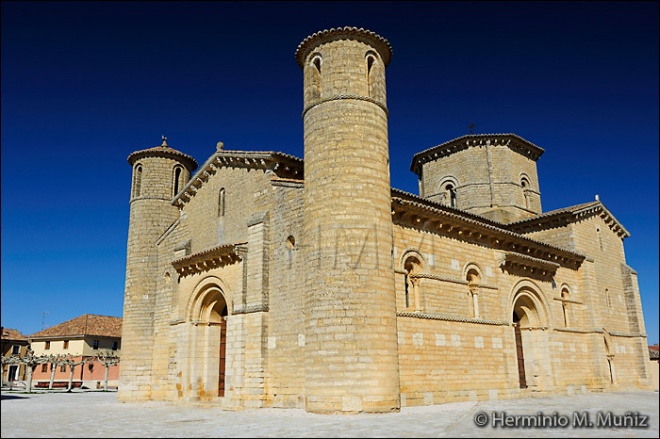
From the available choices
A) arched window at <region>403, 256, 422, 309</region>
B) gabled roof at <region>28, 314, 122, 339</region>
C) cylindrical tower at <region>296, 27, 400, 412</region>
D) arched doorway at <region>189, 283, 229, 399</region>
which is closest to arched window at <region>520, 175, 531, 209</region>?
arched window at <region>403, 256, 422, 309</region>

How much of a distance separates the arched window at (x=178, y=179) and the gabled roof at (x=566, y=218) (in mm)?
15244

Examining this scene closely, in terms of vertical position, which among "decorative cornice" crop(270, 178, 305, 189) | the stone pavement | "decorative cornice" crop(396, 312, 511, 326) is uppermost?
"decorative cornice" crop(270, 178, 305, 189)

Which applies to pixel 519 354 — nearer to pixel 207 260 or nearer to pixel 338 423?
pixel 338 423

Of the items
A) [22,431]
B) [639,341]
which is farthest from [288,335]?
[639,341]

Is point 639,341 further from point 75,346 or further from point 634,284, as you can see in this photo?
point 75,346

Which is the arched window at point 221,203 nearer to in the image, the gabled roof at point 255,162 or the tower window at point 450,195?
the gabled roof at point 255,162

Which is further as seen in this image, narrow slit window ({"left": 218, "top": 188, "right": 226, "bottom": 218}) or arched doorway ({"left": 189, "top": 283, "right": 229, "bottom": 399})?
narrow slit window ({"left": 218, "top": 188, "right": 226, "bottom": 218})

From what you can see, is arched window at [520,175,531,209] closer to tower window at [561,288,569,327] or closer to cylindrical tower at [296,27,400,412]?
tower window at [561,288,569,327]

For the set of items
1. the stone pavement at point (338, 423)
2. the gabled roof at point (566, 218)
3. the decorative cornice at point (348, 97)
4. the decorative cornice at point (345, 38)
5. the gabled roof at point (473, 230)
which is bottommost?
the stone pavement at point (338, 423)

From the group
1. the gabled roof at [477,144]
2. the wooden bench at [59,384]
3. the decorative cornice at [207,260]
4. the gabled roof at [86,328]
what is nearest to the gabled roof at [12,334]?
the gabled roof at [86,328]

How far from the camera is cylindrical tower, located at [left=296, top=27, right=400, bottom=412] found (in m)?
12.9

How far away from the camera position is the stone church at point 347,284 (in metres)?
13.7

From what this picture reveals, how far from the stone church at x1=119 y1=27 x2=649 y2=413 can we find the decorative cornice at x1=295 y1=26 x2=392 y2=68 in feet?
0.14

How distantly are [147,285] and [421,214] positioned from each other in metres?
11.6
